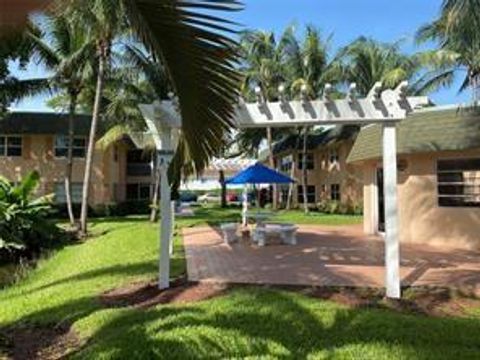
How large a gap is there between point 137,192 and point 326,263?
115 ft

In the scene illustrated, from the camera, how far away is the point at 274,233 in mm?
18562

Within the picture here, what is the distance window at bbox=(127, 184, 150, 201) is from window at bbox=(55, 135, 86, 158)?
239 inches

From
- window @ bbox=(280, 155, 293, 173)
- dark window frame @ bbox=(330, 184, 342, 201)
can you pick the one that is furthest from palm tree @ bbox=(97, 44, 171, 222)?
window @ bbox=(280, 155, 293, 173)

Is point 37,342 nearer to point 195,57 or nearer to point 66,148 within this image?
point 195,57

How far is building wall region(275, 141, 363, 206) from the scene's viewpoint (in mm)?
41250

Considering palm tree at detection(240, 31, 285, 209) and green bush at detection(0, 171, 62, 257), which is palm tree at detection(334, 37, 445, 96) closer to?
palm tree at detection(240, 31, 285, 209)

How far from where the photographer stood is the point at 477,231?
17828 mm

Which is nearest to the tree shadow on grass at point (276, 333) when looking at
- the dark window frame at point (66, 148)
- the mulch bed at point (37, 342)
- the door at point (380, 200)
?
the mulch bed at point (37, 342)

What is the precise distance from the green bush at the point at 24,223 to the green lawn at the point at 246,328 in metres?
8.62

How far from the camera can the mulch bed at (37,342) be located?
8.46 meters

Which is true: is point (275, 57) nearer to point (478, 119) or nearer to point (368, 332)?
point (478, 119)

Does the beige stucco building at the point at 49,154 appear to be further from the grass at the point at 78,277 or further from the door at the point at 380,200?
the door at the point at 380,200

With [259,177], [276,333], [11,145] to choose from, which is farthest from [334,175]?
[276,333]

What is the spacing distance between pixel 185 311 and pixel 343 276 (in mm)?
4276
